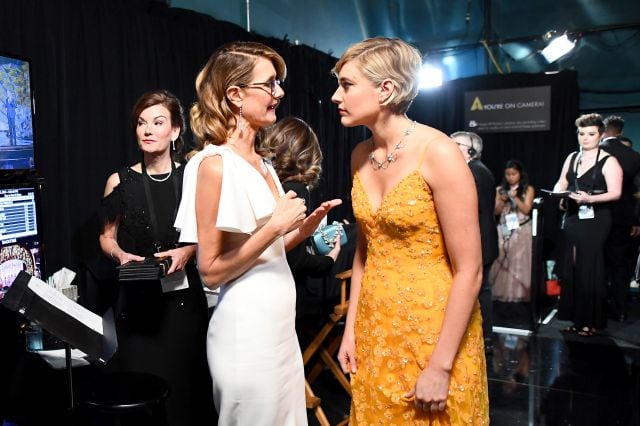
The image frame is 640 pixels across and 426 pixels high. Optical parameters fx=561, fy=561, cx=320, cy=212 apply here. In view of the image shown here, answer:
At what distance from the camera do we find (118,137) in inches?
142

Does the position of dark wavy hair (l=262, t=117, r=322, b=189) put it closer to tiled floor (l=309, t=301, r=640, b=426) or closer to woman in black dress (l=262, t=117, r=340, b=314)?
woman in black dress (l=262, t=117, r=340, b=314)

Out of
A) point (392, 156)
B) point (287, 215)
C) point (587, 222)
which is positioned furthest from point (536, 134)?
point (287, 215)

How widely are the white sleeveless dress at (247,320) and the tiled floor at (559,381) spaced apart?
5.84ft

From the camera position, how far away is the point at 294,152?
95.7 inches

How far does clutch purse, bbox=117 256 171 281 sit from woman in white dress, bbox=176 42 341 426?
1.39 ft

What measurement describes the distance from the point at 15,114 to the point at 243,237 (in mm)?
1233

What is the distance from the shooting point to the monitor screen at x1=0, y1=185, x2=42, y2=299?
1986mm

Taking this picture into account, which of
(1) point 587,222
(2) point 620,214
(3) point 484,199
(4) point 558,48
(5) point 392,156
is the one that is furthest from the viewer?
(4) point 558,48

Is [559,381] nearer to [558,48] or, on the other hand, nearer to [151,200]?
[151,200]

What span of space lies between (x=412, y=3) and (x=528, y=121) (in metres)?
2.26

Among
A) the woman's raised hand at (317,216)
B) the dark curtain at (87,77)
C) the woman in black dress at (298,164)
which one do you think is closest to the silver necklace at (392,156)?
the woman's raised hand at (317,216)

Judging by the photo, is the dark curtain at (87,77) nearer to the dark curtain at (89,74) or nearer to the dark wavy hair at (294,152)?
the dark curtain at (89,74)

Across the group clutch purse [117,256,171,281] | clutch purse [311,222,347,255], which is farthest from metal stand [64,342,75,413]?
clutch purse [311,222,347,255]

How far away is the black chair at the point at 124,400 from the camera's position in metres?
1.67
